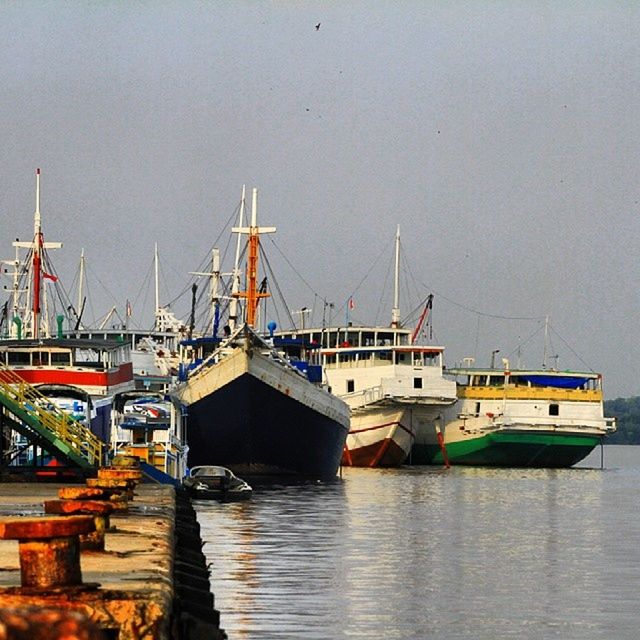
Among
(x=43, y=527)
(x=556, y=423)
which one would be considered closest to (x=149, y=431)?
(x=43, y=527)

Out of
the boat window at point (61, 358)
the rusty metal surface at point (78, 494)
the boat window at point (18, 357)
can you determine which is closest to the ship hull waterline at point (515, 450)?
the boat window at point (61, 358)

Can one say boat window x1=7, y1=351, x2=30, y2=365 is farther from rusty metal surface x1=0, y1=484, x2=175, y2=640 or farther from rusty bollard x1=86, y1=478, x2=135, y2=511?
rusty metal surface x1=0, y1=484, x2=175, y2=640

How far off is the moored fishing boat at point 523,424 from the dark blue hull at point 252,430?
121 feet

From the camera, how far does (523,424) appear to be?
359 feet

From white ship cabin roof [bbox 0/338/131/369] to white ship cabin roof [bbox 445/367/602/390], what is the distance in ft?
185

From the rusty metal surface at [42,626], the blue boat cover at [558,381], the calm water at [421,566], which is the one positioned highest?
the blue boat cover at [558,381]

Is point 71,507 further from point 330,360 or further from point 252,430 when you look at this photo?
point 330,360

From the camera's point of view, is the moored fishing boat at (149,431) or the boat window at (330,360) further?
the boat window at (330,360)

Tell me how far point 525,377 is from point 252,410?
51.8m

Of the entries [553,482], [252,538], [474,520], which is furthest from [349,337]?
[252,538]

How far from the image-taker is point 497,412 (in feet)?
369

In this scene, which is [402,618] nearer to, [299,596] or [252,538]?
[299,596]

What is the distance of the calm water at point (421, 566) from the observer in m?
25.2

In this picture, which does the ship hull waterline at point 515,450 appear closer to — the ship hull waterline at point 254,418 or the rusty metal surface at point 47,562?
the ship hull waterline at point 254,418
